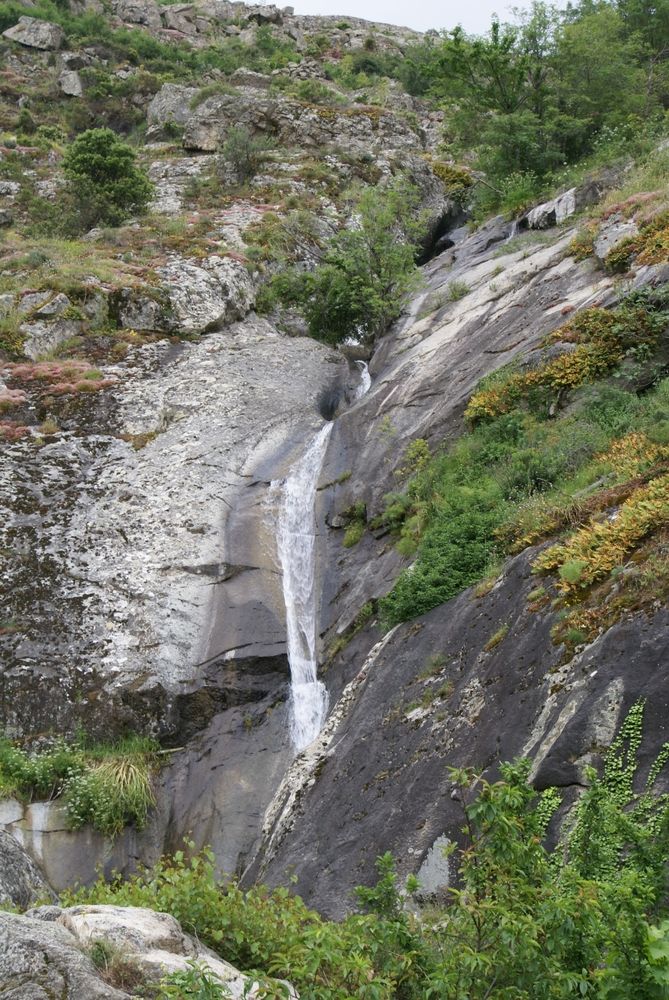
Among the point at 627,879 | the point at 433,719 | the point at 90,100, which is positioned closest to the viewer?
the point at 627,879

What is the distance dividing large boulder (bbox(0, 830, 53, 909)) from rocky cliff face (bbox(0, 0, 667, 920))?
4.54 ft

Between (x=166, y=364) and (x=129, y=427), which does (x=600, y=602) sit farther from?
(x=166, y=364)

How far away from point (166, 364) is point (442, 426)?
1096 centimetres

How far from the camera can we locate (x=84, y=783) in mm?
11898

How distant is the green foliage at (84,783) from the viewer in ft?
38.7

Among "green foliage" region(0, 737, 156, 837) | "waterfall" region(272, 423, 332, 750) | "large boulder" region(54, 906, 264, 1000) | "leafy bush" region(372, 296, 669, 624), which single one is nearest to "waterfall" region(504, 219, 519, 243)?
"waterfall" region(272, 423, 332, 750)

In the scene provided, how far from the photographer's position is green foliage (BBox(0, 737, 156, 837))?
11805 mm

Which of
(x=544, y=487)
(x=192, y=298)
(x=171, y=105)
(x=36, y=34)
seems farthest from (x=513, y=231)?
(x=36, y=34)

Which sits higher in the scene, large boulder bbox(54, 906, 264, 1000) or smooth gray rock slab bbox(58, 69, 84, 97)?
smooth gray rock slab bbox(58, 69, 84, 97)

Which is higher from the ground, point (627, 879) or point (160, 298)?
point (160, 298)

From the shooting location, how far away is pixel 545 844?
6.14 m

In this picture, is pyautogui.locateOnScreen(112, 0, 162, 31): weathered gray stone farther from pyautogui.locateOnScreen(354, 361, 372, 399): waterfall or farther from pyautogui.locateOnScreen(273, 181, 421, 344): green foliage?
pyautogui.locateOnScreen(354, 361, 372, 399): waterfall

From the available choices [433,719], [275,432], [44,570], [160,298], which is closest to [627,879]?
[433,719]

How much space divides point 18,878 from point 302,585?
23.5 feet
